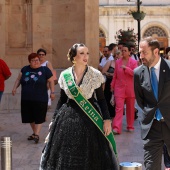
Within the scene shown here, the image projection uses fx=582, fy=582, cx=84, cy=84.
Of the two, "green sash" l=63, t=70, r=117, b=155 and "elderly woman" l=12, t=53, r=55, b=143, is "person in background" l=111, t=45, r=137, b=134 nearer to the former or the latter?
"elderly woman" l=12, t=53, r=55, b=143

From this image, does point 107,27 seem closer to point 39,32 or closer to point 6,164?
point 39,32

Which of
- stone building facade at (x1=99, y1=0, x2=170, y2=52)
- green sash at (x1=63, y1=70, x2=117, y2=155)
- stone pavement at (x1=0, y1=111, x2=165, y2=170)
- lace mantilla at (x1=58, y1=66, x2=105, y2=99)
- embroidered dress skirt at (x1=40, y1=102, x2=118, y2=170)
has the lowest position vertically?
stone pavement at (x1=0, y1=111, x2=165, y2=170)

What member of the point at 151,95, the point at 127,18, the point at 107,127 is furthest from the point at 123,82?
the point at 127,18

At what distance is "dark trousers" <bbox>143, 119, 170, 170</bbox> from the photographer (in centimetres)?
640

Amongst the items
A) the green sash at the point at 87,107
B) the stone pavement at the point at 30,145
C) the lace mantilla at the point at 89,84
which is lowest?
the stone pavement at the point at 30,145

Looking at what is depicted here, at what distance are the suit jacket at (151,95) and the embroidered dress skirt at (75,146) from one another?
0.64m

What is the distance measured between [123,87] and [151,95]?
5731mm

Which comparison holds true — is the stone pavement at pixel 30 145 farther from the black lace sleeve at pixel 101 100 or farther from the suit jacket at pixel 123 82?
the black lace sleeve at pixel 101 100

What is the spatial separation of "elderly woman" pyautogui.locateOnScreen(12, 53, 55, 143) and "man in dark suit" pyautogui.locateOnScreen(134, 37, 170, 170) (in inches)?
181

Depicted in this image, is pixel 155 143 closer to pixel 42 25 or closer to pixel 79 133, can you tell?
pixel 79 133

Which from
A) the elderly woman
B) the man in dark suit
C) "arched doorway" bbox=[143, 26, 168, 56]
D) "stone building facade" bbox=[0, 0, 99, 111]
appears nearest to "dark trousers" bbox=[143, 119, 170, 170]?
the man in dark suit

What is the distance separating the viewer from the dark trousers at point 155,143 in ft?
21.0

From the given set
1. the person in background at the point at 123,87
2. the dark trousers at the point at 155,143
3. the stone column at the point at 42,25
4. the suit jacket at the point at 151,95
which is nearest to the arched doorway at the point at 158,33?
the stone column at the point at 42,25

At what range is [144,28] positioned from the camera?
52250 mm
